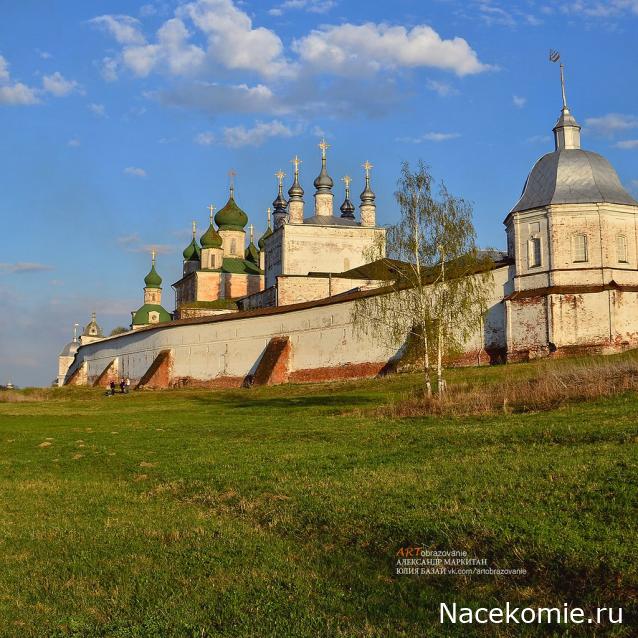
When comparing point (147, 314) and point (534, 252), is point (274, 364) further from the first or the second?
point (147, 314)

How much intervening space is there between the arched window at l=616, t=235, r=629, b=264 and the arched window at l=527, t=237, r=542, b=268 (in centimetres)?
286

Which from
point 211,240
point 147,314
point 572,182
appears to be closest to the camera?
point 572,182

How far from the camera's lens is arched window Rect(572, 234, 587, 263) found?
2847 centimetres

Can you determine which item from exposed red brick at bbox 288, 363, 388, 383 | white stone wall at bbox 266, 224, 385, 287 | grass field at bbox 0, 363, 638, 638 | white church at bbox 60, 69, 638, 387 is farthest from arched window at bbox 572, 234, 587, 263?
white stone wall at bbox 266, 224, 385, 287

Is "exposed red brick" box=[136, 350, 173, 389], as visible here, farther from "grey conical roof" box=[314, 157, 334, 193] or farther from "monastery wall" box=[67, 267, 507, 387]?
"grey conical roof" box=[314, 157, 334, 193]

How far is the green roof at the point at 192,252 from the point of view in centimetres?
7662

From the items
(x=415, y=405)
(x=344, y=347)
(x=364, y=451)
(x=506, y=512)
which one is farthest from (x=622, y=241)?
(x=506, y=512)

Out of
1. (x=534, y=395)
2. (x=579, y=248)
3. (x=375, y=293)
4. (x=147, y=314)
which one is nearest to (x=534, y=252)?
(x=579, y=248)

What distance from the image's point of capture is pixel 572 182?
29.5 meters

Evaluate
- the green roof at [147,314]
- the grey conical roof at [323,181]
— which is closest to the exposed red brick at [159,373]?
the grey conical roof at [323,181]

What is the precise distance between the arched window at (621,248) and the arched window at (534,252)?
2.86 m

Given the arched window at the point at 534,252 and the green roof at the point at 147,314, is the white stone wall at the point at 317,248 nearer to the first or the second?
the green roof at the point at 147,314

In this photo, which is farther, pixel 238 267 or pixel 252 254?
pixel 252 254

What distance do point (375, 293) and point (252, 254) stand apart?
44554 millimetres
